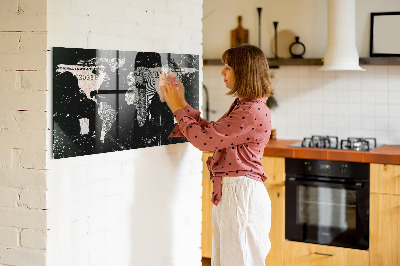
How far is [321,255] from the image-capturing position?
169 inches

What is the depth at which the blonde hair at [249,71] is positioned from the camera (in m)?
2.67

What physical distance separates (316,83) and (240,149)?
91.8 inches

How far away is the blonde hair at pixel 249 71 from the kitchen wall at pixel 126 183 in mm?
384

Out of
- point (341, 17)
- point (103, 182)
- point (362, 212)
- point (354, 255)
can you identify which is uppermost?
point (341, 17)

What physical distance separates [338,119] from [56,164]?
10.0ft

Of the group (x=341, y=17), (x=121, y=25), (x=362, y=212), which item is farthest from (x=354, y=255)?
(x=121, y=25)

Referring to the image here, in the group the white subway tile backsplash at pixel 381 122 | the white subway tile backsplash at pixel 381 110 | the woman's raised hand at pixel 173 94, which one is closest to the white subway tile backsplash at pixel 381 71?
the white subway tile backsplash at pixel 381 110

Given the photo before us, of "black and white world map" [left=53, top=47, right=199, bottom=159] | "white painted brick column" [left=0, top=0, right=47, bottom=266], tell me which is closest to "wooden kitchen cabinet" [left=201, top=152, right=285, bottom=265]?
"black and white world map" [left=53, top=47, right=199, bottom=159]

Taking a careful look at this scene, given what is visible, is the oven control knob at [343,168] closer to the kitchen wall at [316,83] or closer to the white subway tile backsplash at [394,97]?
the kitchen wall at [316,83]

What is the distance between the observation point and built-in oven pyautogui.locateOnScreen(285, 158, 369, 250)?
411 centimetres

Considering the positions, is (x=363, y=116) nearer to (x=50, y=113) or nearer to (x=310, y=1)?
(x=310, y=1)

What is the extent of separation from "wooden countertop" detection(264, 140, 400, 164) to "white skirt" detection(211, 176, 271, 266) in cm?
151

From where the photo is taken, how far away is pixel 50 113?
7.24 feet

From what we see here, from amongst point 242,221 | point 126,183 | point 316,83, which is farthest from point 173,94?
point 316,83
